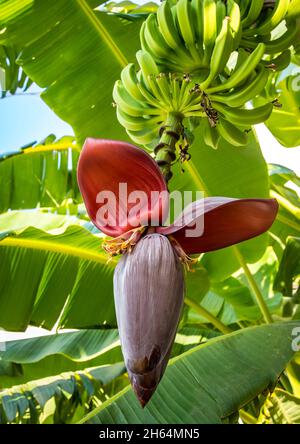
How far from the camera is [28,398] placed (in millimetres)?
1356

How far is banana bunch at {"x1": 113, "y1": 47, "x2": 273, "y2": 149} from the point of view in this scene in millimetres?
684

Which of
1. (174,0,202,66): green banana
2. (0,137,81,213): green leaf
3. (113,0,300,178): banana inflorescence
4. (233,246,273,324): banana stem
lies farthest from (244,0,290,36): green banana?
(0,137,81,213): green leaf

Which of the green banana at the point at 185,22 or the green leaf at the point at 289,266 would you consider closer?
the green banana at the point at 185,22

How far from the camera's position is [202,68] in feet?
2.43

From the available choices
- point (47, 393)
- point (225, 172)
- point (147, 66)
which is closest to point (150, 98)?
point (147, 66)

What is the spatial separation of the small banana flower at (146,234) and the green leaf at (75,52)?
2.81ft

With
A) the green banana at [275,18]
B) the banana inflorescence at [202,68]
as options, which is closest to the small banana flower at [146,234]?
the banana inflorescence at [202,68]

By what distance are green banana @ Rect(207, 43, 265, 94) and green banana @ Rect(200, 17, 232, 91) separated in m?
0.02

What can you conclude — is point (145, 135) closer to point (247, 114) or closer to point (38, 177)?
point (247, 114)

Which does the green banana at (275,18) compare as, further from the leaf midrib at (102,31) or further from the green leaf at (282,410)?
the green leaf at (282,410)

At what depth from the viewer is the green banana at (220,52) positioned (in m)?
0.67

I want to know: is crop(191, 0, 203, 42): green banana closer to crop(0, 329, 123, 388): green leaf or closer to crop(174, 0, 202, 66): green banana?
crop(174, 0, 202, 66): green banana

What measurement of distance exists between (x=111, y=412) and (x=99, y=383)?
488mm

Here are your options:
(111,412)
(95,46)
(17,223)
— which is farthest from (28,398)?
(95,46)
